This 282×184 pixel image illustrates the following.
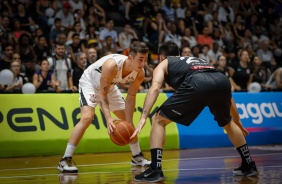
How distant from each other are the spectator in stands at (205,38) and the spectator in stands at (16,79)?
25.6 ft

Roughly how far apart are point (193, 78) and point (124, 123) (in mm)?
1333

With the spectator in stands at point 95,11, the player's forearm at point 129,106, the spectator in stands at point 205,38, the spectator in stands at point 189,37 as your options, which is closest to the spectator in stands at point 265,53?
the spectator in stands at point 205,38

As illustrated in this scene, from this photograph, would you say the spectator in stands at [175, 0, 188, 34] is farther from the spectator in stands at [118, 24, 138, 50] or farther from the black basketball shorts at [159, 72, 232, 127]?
the black basketball shorts at [159, 72, 232, 127]

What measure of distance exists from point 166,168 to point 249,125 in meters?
5.67

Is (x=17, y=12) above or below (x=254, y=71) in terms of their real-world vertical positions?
above

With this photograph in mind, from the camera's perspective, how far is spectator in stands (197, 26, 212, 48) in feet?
68.8

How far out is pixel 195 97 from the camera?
8.60 meters

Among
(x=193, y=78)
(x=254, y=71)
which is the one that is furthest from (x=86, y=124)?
(x=254, y=71)

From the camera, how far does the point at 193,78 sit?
8703 mm

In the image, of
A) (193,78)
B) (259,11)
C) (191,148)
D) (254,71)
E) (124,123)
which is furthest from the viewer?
(259,11)

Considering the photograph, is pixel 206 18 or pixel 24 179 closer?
pixel 24 179

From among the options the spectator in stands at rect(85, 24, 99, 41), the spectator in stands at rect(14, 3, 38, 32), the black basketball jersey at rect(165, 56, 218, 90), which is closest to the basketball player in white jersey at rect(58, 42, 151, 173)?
the black basketball jersey at rect(165, 56, 218, 90)

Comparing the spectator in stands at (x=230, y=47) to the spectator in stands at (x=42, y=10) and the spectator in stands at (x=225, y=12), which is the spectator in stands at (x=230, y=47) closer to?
the spectator in stands at (x=225, y=12)

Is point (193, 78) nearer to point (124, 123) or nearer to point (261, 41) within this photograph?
point (124, 123)
